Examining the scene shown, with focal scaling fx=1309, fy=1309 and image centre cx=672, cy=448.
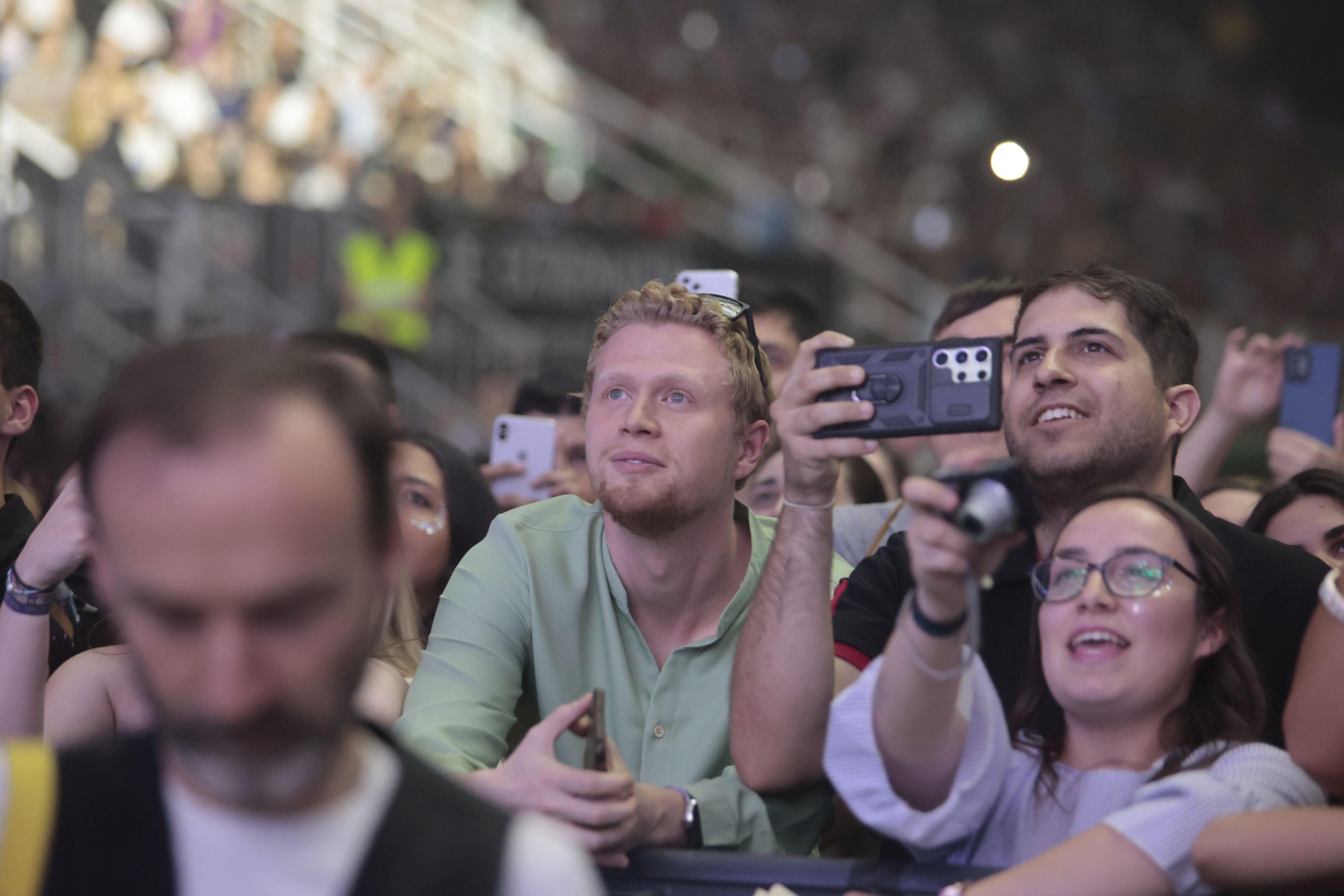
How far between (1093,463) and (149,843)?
158 cm

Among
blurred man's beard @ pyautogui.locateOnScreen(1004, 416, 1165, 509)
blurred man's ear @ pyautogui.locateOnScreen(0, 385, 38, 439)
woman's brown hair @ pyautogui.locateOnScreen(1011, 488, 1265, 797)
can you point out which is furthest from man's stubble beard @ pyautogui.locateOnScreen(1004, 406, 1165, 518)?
blurred man's ear @ pyautogui.locateOnScreen(0, 385, 38, 439)

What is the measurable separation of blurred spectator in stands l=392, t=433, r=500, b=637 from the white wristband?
5.36 feet

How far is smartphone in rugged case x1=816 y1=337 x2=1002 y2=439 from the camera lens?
1636 mm

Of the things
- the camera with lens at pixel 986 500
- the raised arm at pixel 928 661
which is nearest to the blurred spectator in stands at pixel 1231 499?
the raised arm at pixel 928 661

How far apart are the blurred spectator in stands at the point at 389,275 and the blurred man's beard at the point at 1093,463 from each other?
16.3ft

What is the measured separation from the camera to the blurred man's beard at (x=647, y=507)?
6.62 ft

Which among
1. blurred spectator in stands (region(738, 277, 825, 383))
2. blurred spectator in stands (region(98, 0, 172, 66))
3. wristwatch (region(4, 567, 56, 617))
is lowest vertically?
wristwatch (region(4, 567, 56, 617))

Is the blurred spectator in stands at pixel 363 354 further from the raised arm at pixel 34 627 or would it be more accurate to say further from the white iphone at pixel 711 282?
the raised arm at pixel 34 627

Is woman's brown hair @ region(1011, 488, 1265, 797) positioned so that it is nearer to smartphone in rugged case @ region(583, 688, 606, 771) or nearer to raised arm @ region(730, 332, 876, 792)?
raised arm @ region(730, 332, 876, 792)

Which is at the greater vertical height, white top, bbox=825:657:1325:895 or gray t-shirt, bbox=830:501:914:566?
gray t-shirt, bbox=830:501:914:566

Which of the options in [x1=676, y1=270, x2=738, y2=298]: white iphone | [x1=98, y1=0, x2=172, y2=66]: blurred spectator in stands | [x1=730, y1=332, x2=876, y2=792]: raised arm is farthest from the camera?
[x1=98, y1=0, x2=172, y2=66]: blurred spectator in stands

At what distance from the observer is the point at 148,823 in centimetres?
86

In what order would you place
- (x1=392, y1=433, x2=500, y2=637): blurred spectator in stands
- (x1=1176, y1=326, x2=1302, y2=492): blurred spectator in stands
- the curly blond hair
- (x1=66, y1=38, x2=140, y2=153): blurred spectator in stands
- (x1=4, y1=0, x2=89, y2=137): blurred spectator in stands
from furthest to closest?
(x1=66, y1=38, x2=140, y2=153): blurred spectator in stands, (x1=4, y1=0, x2=89, y2=137): blurred spectator in stands, (x1=1176, y1=326, x2=1302, y2=492): blurred spectator in stands, (x1=392, y1=433, x2=500, y2=637): blurred spectator in stands, the curly blond hair

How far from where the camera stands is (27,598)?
6.45 feet
